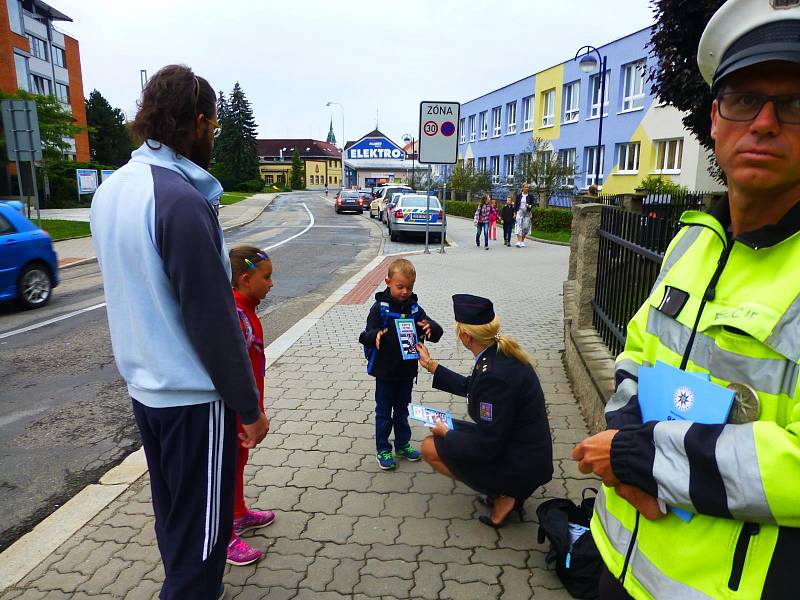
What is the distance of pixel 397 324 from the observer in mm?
3779

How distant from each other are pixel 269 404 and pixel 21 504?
1.92m

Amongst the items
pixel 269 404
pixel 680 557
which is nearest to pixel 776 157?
pixel 680 557

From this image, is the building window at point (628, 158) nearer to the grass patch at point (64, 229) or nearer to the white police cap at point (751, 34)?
the grass patch at point (64, 229)

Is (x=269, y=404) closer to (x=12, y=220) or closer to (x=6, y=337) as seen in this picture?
(x=6, y=337)

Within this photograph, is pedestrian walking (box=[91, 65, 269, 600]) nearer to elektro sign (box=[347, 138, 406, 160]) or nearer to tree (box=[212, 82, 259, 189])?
tree (box=[212, 82, 259, 189])

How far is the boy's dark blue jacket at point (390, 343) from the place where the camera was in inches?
149

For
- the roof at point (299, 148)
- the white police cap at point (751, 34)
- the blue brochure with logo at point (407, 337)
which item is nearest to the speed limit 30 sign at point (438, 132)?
the blue brochure with logo at point (407, 337)

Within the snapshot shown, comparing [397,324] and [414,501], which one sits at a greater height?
[397,324]

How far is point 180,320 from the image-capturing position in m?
1.94

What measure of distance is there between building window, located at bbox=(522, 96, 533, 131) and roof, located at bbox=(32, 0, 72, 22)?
3626 cm

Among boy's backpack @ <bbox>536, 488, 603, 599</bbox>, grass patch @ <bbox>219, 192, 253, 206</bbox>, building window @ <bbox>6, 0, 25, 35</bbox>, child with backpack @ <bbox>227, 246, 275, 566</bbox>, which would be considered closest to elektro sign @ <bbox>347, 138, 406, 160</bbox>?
grass patch @ <bbox>219, 192, 253, 206</bbox>

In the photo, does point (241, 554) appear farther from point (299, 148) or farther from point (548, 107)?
point (299, 148)

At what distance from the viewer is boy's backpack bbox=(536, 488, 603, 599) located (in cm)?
265

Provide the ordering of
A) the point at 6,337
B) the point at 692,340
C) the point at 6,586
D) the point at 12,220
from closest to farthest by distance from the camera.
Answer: the point at 692,340 → the point at 6,586 → the point at 6,337 → the point at 12,220
